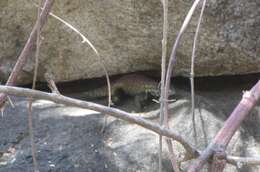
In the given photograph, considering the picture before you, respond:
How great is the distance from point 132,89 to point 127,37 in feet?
0.91

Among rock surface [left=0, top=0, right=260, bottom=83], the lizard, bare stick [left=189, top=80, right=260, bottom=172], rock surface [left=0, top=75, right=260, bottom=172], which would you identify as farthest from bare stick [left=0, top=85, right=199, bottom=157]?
the lizard

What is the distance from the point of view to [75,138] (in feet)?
6.07

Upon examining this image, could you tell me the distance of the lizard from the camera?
6.98ft

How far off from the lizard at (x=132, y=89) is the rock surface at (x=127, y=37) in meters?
0.06

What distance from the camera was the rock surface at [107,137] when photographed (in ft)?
5.59

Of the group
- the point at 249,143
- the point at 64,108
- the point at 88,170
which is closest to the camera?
the point at 88,170

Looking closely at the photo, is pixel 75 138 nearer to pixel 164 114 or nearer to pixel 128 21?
pixel 128 21

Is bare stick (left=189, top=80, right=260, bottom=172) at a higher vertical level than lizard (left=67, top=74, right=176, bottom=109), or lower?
lower

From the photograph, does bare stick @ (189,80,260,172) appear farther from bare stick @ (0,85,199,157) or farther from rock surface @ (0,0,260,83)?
rock surface @ (0,0,260,83)

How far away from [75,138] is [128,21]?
578mm

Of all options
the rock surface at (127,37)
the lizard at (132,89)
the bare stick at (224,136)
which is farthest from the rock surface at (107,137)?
the bare stick at (224,136)

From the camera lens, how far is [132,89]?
7.19 ft

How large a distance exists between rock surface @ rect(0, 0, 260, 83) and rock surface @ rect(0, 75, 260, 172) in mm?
199

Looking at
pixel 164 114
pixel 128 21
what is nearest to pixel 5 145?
pixel 128 21
